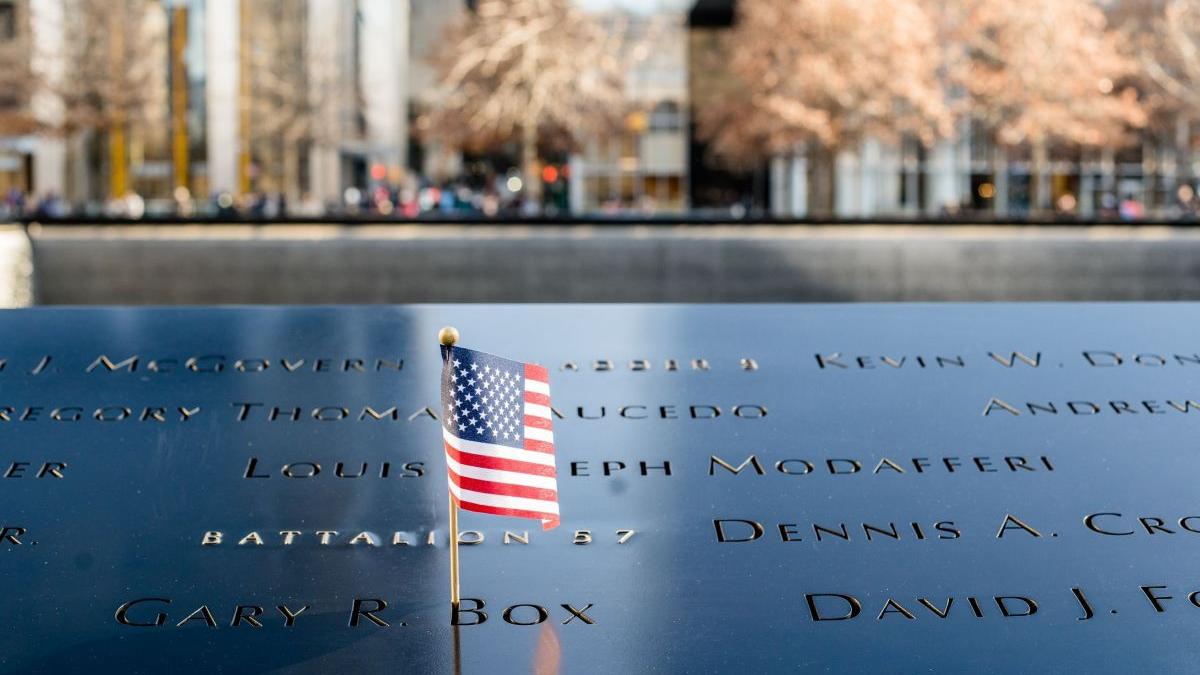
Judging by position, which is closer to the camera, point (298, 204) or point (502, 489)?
point (502, 489)

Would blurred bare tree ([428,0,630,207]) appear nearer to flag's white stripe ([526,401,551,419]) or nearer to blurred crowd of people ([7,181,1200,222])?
blurred crowd of people ([7,181,1200,222])

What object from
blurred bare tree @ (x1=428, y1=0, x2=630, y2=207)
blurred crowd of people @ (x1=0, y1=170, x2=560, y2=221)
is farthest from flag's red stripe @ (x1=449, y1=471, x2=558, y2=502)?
blurred crowd of people @ (x1=0, y1=170, x2=560, y2=221)

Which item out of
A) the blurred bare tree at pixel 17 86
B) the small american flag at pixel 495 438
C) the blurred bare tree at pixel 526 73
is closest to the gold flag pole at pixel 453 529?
the small american flag at pixel 495 438

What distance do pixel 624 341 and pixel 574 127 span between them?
31499 millimetres

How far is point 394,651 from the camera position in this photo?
5301 millimetres

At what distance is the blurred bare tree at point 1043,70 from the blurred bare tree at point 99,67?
2588cm

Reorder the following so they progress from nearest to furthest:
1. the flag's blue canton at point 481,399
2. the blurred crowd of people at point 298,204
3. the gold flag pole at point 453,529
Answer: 1. the gold flag pole at point 453,529
2. the flag's blue canton at point 481,399
3. the blurred crowd of people at point 298,204

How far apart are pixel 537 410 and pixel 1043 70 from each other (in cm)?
3901

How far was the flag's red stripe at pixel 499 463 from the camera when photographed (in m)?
5.30

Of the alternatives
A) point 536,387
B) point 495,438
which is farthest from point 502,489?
point 536,387

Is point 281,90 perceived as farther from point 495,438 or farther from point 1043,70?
point 495,438

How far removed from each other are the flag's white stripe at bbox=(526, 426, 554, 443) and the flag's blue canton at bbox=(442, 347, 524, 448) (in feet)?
0.17

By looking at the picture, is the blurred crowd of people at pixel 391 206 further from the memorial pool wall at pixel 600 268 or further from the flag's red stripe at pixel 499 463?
the flag's red stripe at pixel 499 463

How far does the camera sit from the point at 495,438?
5.34m
